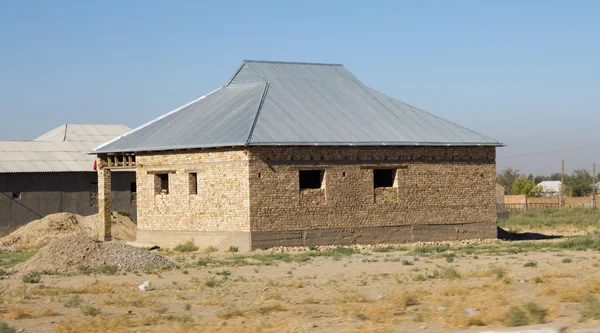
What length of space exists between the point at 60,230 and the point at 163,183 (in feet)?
22.0

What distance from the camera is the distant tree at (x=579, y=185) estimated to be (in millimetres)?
109000

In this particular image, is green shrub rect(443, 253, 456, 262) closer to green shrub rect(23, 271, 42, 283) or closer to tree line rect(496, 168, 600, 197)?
green shrub rect(23, 271, 42, 283)

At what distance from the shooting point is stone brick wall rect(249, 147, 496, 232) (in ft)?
102

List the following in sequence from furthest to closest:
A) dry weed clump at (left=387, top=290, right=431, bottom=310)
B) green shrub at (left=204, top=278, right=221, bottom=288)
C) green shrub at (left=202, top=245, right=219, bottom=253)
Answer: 1. green shrub at (left=202, top=245, right=219, bottom=253)
2. green shrub at (left=204, top=278, right=221, bottom=288)
3. dry weed clump at (left=387, top=290, right=431, bottom=310)

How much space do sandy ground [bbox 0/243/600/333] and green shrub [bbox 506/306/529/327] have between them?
0.18 metres

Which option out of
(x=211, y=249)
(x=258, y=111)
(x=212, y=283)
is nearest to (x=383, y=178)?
(x=258, y=111)

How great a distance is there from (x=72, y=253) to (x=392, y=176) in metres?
12.8

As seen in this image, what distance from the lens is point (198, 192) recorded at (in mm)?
32406

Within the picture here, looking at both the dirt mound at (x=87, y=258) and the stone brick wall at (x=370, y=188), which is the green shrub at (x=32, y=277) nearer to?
the dirt mound at (x=87, y=258)

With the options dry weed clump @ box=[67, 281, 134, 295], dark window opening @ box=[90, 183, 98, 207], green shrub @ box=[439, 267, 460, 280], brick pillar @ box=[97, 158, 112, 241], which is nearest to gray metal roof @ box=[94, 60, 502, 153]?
brick pillar @ box=[97, 158, 112, 241]

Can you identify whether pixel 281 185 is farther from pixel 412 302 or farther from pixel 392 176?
pixel 412 302

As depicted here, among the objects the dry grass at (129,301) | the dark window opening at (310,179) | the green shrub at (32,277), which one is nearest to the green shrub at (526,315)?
the dry grass at (129,301)

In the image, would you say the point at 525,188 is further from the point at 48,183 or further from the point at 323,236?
the point at 323,236

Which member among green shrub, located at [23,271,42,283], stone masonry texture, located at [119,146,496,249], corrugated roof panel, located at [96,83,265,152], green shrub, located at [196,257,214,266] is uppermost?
corrugated roof panel, located at [96,83,265,152]
